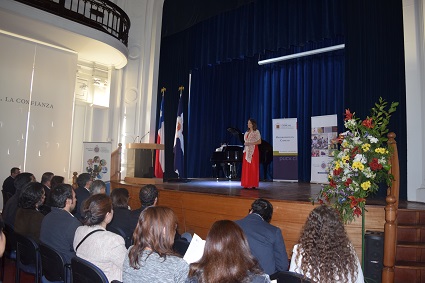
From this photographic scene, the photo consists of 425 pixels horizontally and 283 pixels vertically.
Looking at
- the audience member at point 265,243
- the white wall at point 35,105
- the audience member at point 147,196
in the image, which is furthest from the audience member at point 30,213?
the white wall at point 35,105

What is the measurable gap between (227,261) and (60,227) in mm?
1829

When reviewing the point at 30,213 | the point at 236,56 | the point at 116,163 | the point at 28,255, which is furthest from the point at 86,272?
the point at 236,56

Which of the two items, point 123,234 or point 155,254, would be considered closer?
point 155,254

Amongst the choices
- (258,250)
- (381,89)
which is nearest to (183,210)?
(258,250)

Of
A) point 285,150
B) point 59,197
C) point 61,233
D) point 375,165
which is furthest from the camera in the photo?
point 285,150

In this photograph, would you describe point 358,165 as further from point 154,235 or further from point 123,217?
point 123,217

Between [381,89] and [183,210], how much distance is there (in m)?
4.24

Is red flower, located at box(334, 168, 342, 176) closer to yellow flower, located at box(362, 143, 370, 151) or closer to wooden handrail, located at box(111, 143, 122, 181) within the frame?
yellow flower, located at box(362, 143, 370, 151)

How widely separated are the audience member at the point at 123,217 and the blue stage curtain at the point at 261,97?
6934mm

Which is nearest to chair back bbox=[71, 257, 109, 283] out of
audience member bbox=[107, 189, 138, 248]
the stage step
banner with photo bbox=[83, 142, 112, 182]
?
audience member bbox=[107, 189, 138, 248]

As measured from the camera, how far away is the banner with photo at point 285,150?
9.38 metres

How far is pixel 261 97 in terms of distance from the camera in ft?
35.4

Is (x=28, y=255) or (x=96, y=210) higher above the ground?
(x=96, y=210)

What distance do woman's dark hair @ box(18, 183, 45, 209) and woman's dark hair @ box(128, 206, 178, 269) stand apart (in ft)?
5.84
